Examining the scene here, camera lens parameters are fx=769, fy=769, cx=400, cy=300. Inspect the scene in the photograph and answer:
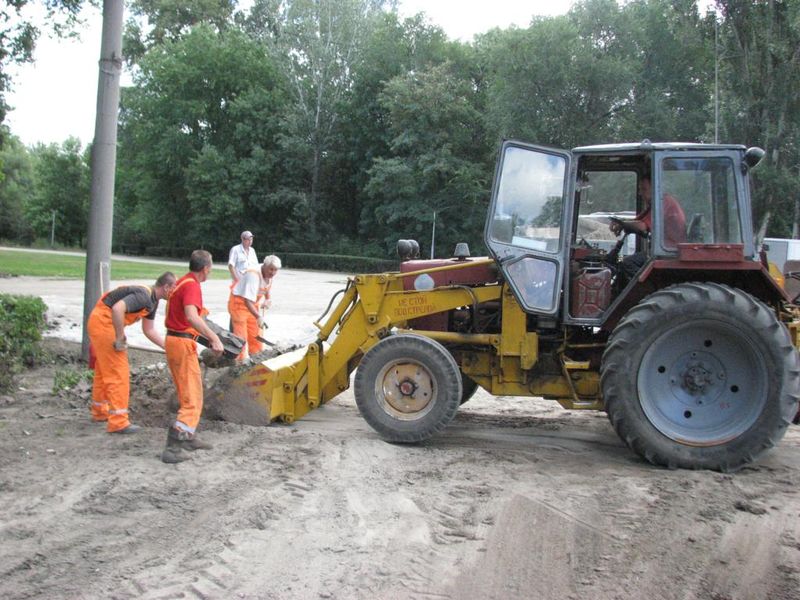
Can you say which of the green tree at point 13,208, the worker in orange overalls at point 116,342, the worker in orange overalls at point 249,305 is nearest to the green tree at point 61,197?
the green tree at point 13,208

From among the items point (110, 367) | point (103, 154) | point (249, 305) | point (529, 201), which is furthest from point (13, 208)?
point (529, 201)

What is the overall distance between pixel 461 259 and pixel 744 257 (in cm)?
248

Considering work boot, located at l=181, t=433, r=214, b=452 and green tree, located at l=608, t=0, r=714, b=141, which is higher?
green tree, located at l=608, t=0, r=714, b=141

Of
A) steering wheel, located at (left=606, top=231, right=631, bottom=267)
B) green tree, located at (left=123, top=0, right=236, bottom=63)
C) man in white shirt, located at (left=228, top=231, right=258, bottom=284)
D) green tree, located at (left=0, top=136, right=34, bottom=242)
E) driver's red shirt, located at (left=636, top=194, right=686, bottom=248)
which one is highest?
green tree, located at (left=123, top=0, right=236, bottom=63)

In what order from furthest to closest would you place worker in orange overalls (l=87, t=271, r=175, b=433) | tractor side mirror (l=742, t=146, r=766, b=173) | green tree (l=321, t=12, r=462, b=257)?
green tree (l=321, t=12, r=462, b=257) < worker in orange overalls (l=87, t=271, r=175, b=433) < tractor side mirror (l=742, t=146, r=766, b=173)

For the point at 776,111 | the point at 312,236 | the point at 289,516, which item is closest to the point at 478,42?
the point at 312,236

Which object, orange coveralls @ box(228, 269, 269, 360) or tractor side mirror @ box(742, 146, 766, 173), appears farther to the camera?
orange coveralls @ box(228, 269, 269, 360)

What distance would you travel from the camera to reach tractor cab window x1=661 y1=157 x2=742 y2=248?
243 inches

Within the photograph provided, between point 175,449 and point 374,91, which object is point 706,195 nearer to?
point 175,449

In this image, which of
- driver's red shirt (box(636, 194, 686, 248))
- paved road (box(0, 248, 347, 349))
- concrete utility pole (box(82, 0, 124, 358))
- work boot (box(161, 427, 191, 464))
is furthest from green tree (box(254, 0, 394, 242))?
driver's red shirt (box(636, 194, 686, 248))

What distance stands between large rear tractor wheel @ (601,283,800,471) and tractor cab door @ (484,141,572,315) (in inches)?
29.7

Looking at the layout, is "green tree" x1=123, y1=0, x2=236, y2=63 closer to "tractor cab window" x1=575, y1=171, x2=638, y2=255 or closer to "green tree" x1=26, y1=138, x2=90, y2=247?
"green tree" x1=26, y1=138, x2=90, y2=247

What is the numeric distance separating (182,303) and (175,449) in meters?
1.19

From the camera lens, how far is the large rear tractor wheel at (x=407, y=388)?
650cm
